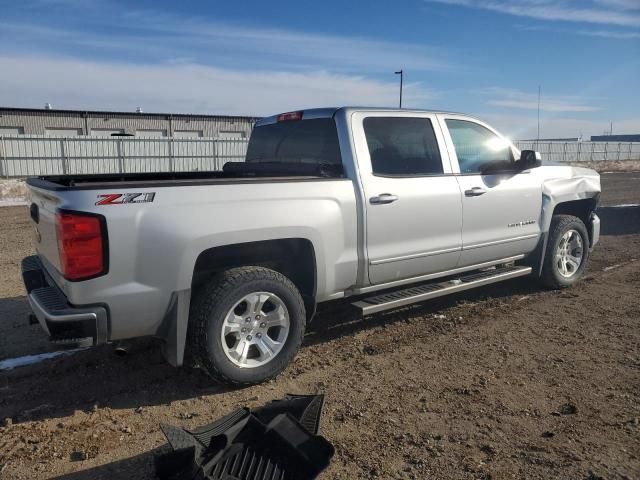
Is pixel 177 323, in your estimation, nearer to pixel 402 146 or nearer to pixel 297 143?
pixel 297 143

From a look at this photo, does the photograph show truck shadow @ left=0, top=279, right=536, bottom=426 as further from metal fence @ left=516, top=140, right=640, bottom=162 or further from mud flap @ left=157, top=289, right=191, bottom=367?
metal fence @ left=516, top=140, right=640, bottom=162

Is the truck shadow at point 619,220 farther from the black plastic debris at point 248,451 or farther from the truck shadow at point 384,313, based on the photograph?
the black plastic debris at point 248,451

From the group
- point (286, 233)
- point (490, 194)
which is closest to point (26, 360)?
point (286, 233)

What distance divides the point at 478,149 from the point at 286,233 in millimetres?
2516

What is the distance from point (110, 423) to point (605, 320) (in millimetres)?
4488

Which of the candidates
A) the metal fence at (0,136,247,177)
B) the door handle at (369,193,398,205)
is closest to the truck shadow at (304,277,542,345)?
the door handle at (369,193,398,205)

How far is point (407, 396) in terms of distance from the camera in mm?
3730

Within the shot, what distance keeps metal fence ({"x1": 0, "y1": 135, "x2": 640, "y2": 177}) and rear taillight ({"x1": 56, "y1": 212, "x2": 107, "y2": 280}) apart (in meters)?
18.7

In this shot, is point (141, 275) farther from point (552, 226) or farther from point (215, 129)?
point (215, 129)

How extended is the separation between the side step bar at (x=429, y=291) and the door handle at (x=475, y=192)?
2.75 ft

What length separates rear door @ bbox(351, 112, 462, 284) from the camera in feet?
14.6

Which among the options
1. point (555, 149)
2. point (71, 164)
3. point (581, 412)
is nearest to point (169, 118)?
point (71, 164)

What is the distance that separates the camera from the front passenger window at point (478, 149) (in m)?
5.25

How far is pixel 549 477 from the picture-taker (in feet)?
9.20
